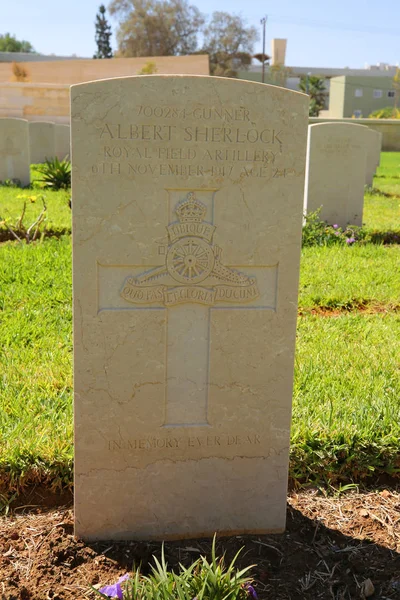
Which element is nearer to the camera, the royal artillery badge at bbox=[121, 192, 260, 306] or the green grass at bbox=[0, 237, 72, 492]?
the royal artillery badge at bbox=[121, 192, 260, 306]

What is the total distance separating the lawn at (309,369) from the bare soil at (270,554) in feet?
0.64

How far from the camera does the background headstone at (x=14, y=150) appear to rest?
1184cm

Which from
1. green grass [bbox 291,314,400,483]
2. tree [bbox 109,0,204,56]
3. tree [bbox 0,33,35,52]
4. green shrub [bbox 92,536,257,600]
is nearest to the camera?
green shrub [bbox 92,536,257,600]

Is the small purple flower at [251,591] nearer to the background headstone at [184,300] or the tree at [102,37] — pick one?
the background headstone at [184,300]

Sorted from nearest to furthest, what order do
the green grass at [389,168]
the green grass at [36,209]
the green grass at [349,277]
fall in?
1. the green grass at [349,277]
2. the green grass at [36,209]
3. the green grass at [389,168]

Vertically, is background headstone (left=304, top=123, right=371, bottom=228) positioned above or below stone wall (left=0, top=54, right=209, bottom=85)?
below

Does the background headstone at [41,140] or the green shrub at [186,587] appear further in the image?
the background headstone at [41,140]

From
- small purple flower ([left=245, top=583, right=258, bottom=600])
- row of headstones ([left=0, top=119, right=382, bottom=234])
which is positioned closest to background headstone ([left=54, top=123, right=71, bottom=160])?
row of headstones ([left=0, top=119, right=382, bottom=234])

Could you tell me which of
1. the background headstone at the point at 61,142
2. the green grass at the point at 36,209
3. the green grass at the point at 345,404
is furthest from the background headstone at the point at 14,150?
the green grass at the point at 345,404

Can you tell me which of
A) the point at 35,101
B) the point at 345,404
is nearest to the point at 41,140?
the point at 35,101

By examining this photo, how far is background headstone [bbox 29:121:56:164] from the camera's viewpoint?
1590 centimetres

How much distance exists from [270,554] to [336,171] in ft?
21.4

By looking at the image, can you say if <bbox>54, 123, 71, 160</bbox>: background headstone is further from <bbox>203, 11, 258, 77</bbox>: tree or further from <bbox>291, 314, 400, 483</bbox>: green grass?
<bbox>203, 11, 258, 77</bbox>: tree

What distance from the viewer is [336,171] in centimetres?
807
